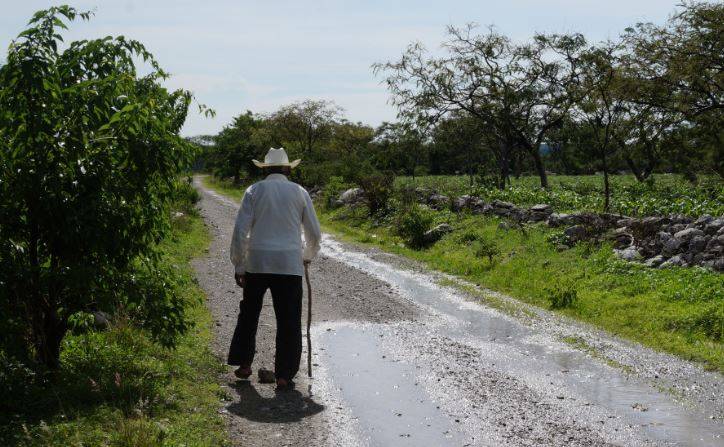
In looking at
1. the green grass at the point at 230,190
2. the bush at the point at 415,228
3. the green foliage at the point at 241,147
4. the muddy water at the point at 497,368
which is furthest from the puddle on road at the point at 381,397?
the green foliage at the point at 241,147

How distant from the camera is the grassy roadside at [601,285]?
9.27 meters

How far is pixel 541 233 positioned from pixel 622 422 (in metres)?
11.1

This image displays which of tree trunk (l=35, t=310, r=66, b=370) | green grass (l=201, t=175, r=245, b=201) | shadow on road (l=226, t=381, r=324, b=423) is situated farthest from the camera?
green grass (l=201, t=175, r=245, b=201)

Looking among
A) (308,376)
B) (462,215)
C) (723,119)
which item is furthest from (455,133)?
(308,376)

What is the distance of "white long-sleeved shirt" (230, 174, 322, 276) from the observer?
6.75 m

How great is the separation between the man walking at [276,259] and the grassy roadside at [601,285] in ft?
14.6

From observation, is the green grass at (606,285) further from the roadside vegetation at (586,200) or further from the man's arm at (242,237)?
the man's arm at (242,237)

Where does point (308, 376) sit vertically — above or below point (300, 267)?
below

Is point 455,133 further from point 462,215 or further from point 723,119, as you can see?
point 462,215

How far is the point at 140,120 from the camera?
586cm

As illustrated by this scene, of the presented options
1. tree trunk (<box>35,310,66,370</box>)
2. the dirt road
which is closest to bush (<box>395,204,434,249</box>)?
the dirt road

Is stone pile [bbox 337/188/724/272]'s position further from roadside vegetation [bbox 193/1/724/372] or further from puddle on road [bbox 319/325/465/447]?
puddle on road [bbox 319/325/465/447]

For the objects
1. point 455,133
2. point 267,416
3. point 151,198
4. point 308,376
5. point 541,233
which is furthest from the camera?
point 455,133

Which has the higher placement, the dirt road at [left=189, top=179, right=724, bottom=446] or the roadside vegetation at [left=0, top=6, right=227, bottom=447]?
the roadside vegetation at [left=0, top=6, right=227, bottom=447]
